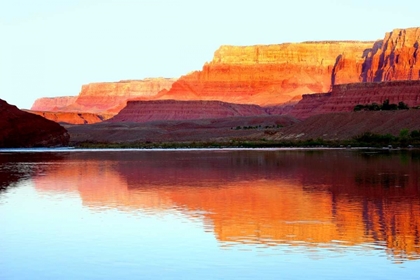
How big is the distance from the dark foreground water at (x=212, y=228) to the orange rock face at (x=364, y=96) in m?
109

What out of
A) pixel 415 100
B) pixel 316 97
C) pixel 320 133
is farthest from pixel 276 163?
pixel 316 97

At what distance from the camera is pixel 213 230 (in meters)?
21.5

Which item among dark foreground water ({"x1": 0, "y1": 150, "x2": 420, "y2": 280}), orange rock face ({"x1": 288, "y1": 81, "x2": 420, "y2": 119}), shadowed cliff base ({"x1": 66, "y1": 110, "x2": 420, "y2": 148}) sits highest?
orange rock face ({"x1": 288, "y1": 81, "x2": 420, "y2": 119})

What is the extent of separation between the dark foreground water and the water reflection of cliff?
41 mm

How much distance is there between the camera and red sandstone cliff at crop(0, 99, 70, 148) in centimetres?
9212

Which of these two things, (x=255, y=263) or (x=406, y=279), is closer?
(x=406, y=279)

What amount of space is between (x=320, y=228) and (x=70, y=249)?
6.44 m

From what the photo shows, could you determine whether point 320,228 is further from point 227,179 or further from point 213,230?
point 227,179

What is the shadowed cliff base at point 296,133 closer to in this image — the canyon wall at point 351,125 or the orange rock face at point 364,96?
the canyon wall at point 351,125

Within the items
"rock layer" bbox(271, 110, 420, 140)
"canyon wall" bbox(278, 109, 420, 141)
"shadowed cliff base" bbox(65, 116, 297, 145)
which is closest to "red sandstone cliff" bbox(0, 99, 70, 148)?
"shadowed cliff base" bbox(65, 116, 297, 145)

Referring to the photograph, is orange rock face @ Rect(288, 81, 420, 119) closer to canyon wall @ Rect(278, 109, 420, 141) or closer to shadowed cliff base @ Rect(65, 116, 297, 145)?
shadowed cliff base @ Rect(65, 116, 297, 145)

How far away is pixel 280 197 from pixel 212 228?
781cm

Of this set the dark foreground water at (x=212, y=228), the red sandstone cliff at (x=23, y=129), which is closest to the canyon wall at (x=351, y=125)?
the red sandstone cliff at (x=23, y=129)

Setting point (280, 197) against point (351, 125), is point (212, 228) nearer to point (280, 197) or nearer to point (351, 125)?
point (280, 197)
